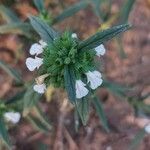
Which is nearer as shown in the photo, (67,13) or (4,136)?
(4,136)

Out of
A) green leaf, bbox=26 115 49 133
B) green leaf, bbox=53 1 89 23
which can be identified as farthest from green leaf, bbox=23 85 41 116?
green leaf, bbox=53 1 89 23

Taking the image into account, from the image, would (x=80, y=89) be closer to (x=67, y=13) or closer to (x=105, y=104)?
(x=67, y=13)

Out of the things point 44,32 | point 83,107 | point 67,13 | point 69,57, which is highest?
point 67,13

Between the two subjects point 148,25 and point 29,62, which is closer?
point 29,62

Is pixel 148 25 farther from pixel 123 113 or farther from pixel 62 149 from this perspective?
pixel 62 149

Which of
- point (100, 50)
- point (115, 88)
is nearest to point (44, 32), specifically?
point (100, 50)

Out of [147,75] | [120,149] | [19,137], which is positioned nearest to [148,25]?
[147,75]
